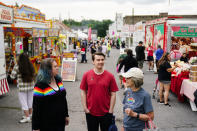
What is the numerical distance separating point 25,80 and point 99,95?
111 inches

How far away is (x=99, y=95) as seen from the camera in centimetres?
343

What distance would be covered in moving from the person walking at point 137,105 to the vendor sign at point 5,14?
518 cm

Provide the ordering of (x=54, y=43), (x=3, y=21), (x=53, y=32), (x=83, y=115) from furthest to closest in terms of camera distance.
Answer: (x=54, y=43)
(x=53, y=32)
(x=3, y=21)
(x=83, y=115)

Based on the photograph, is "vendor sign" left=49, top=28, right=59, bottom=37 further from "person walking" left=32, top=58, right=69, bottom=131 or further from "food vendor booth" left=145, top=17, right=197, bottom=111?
"person walking" left=32, top=58, right=69, bottom=131

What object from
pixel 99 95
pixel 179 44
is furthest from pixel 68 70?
pixel 99 95

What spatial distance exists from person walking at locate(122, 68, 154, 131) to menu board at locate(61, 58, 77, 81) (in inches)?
329

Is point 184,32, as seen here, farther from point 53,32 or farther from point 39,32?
point 53,32

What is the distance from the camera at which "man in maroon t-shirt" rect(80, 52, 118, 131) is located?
3.43 meters

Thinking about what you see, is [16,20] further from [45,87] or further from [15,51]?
[45,87]

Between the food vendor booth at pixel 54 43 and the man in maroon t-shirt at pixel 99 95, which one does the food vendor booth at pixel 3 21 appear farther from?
the food vendor booth at pixel 54 43

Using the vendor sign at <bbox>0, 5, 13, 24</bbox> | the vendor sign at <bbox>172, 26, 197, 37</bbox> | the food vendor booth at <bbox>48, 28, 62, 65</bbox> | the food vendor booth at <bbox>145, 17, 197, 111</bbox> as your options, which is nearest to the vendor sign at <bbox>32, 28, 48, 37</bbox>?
the food vendor booth at <bbox>48, 28, 62, 65</bbox>

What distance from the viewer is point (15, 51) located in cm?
1092

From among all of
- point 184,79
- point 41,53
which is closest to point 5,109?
point 184,79

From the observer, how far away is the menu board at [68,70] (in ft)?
37.5
